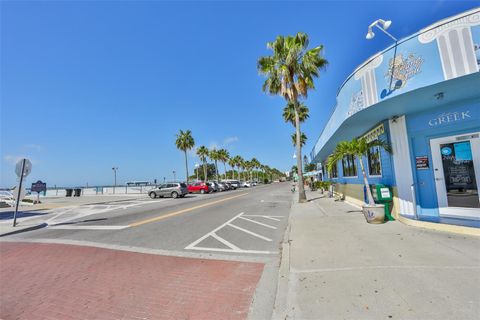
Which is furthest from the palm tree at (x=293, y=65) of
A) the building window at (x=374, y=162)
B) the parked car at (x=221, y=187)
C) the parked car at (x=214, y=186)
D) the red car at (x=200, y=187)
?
the parked car at (x=221, y=187)

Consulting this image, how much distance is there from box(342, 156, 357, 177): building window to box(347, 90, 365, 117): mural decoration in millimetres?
6518

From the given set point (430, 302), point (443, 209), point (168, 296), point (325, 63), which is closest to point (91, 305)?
point (168, 296)

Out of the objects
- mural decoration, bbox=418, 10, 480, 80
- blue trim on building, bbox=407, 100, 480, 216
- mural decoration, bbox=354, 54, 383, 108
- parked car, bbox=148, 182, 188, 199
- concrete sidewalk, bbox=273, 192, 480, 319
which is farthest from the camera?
parked car, bbox=148, 182, 188, 199

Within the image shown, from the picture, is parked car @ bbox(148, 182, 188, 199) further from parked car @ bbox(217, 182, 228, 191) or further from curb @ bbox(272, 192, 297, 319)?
curb @ bbox(272, 192, 297, 319)

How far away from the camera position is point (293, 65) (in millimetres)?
16328

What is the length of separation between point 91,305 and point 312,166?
5630 centimetres

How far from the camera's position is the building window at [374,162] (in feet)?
35.3

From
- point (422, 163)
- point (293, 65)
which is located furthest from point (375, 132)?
point (293, 65)

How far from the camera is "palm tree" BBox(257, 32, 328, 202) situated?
16141 millimetres

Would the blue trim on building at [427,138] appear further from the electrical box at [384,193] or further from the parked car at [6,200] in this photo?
the parked car at [6,200]

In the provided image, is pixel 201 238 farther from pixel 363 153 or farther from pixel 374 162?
pixel 374 162

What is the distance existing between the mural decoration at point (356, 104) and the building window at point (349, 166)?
652 centimetres

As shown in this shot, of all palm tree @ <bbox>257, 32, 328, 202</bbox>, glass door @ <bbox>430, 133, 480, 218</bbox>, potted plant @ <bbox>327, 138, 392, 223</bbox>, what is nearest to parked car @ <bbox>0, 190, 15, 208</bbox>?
palm tree @ <bbox>257, 32, 328, 202</bbox>

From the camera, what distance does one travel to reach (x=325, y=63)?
16.9 meters
